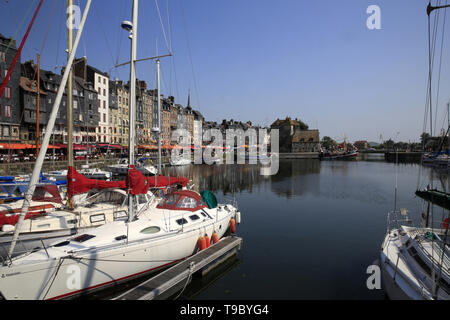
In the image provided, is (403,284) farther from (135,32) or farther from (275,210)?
(275,210)

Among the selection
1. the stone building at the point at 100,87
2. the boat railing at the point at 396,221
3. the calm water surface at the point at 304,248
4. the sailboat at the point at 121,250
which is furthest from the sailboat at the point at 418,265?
the stone building at the point at 100,87

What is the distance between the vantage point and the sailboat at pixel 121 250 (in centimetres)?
939

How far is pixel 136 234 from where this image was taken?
41.4 ft

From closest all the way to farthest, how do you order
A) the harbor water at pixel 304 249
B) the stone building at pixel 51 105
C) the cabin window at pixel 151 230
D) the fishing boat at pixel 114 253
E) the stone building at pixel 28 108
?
the fishing boat at pixel 114 253
the harbor water at pixel 304 249
the cabin window at pixel 151 230
the stone building at pixel 28 108
the stone building at pixel 51 105

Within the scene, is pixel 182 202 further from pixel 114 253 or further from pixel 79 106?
pixel 79 106

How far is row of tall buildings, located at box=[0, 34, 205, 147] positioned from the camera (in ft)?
165

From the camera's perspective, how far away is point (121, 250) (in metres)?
11.3

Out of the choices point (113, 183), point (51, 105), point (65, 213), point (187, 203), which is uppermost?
point (51, 105)

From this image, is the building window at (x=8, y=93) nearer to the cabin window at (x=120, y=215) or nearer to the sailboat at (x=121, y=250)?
the cabin window at (x=120, y=215)

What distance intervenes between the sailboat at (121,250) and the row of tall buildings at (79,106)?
25.4 m

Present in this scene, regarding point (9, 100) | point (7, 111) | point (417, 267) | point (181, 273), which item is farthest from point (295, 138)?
point (181, 273)

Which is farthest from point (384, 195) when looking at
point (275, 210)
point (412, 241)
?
point (412, 241)

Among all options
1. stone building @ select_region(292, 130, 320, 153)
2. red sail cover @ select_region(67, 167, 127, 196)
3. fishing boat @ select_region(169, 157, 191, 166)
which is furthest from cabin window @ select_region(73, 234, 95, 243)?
stone building @ select_region(292, 130, 320, 153)

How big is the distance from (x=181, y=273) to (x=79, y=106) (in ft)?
121
